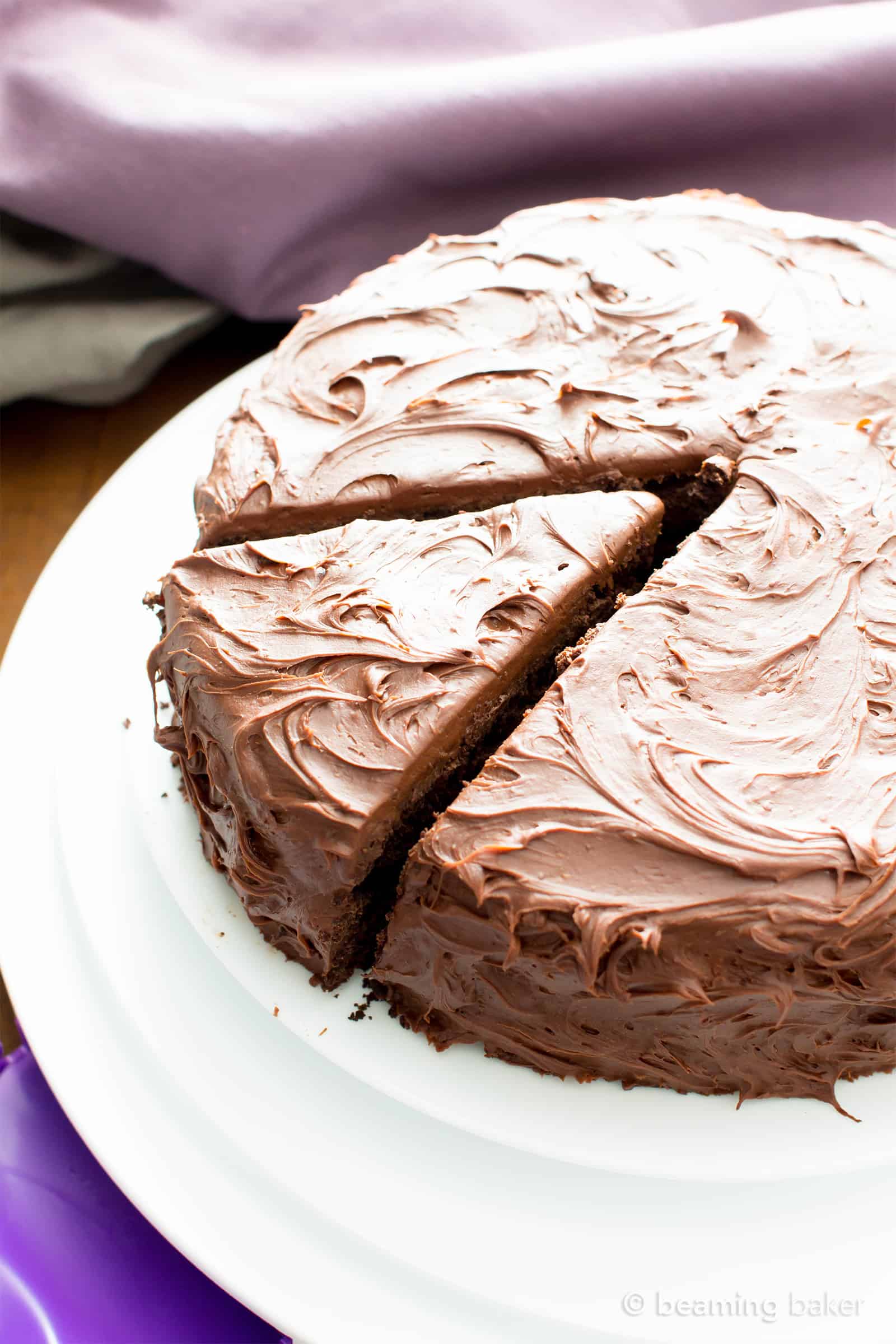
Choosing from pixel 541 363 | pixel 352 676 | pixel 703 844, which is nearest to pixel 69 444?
pixel 541 363

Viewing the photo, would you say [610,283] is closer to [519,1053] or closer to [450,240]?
[450,240]

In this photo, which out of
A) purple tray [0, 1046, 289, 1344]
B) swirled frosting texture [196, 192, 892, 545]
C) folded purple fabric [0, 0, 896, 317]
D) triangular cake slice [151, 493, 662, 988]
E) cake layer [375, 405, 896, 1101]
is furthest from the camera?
folded purple fabric [0, 0, 896, 317]

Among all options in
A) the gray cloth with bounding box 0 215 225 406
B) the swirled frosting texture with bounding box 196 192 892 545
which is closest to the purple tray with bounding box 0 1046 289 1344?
the swirled frosting texture with bounding box 196 192 892 545

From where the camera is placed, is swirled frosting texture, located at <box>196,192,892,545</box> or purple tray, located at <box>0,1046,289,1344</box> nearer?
purple tray, located at <box>0,1046,289,1344</box>

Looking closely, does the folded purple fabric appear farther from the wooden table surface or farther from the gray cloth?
the wooden table surface

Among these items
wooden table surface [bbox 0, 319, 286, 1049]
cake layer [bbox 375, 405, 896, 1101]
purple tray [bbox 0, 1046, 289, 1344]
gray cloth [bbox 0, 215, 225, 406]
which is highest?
gray cloth [bbox 0, 215, 225, 406]

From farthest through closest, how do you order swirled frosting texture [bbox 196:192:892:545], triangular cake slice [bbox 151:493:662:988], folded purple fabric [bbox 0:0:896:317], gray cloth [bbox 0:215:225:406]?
gray cloth [bbox 0:215:225:406] → folded purple fabric [bbox 0:0:896:317] → swirled frosting texture [bbox 196:192:892:545] → triangular cake slice [bbox 151:493:662:988]

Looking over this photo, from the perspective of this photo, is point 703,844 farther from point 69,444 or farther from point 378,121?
point 69,444
